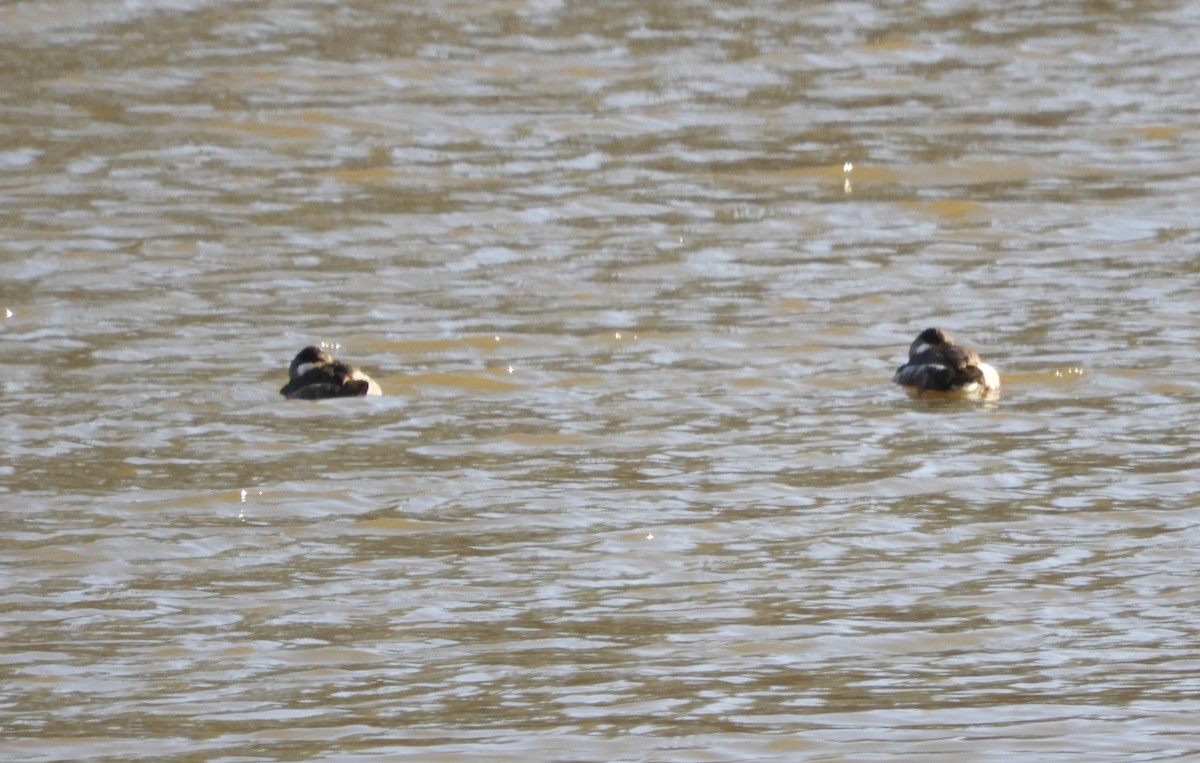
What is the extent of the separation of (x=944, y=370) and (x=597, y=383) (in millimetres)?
1563

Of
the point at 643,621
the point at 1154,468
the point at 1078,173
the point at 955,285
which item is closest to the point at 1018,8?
the point at 1078,173

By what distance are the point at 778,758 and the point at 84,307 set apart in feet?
22.0

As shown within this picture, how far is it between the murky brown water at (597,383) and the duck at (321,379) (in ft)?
0.62

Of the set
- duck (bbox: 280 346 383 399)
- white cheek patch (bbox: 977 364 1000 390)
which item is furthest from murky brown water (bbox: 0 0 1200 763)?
duck (bbox: 280 346 383 399)

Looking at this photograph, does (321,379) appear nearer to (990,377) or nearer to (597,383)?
(597,383)

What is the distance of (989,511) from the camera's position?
817 centimetres

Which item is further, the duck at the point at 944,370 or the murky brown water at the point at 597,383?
the duck at the point at 944,370

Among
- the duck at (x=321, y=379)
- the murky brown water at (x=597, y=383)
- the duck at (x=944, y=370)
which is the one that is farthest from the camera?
the duck at (x=321, y=379)

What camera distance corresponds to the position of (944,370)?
9664 millimetres

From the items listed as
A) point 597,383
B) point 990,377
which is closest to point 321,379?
point 597,383

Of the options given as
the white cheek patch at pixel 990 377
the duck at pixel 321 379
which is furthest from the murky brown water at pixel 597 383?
the duck at pixel 321 379

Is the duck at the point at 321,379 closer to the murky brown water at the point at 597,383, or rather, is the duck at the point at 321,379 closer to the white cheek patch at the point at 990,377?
the murky brown water at the point at 597,383

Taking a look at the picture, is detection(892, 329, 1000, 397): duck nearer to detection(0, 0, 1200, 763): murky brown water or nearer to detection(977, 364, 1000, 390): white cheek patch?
detection(977, 364, 1000, 390): white cheek patch

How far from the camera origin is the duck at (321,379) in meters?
9.88
